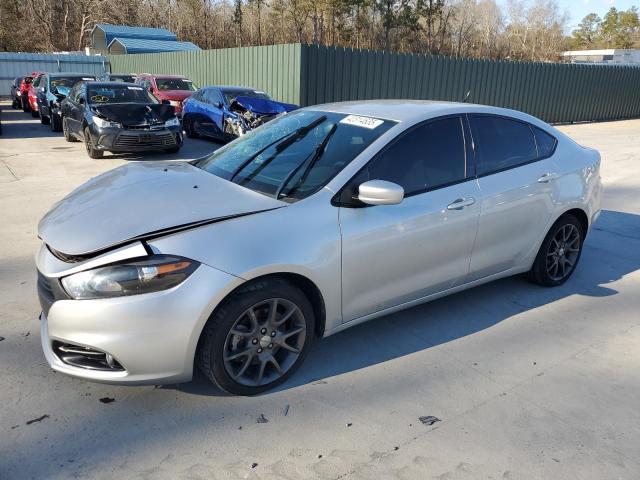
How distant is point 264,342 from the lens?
296 centimetres

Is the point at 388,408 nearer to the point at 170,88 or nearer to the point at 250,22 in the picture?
the point at 170,88

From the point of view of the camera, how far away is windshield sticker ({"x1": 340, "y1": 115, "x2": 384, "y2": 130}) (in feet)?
11.6

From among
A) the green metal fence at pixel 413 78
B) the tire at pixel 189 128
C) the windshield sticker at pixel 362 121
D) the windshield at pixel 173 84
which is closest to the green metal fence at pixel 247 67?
the green metal fence at pixel 413 78

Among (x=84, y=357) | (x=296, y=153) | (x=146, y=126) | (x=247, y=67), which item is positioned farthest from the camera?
(x=247, y=67)

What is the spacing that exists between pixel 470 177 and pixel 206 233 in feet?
6.58

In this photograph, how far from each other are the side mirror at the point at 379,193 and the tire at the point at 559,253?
6.69 ft

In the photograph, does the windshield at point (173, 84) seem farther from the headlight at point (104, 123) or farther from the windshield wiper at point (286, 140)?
the windshield wiper at point (286, 140)

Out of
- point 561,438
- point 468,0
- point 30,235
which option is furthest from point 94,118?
point 468,0

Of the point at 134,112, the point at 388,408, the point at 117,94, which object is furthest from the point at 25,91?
the point at 388,408

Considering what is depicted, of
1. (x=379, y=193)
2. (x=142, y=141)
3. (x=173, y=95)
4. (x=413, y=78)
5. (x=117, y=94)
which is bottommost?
(x=142, y=141)

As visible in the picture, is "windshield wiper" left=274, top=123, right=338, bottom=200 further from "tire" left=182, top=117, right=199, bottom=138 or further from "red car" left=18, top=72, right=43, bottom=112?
"red car" left=18, top=72, right=43, bottom=112

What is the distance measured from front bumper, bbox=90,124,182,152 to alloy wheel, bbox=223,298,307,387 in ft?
26.7

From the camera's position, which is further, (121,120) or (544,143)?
(121,120)

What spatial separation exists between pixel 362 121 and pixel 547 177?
1699mm
